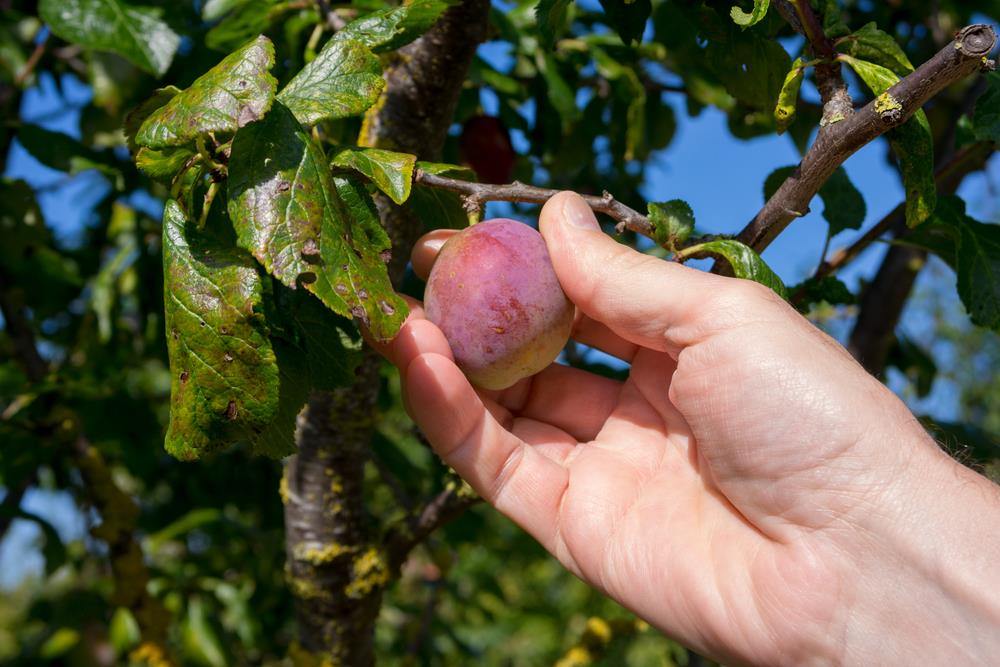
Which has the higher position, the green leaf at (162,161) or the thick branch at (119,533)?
the green leaf at (162,161)

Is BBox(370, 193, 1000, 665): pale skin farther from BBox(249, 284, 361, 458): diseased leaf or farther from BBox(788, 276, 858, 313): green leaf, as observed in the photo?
BBox(788, 276, 858, 313): green leaf

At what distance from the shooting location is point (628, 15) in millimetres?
1202

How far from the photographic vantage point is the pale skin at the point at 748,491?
36.9 inches

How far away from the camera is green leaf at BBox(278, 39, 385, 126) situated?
87 cm

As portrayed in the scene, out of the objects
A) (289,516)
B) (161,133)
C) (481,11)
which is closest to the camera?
(161,133)

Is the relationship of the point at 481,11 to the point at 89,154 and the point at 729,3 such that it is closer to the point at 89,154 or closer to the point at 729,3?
the point at 729,3

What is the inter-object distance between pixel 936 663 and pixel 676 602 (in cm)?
29

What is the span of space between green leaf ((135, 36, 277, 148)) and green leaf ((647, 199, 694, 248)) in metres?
0.45

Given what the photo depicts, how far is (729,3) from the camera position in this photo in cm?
114

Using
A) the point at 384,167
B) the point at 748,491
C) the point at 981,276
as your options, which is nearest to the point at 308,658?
the point at 748,491

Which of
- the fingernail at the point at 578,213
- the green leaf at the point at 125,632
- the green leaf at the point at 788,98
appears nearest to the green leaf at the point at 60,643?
the green leaf at the point at 125,632

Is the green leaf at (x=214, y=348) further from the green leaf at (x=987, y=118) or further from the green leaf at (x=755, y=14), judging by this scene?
the green leaf at (x=987, y=118)

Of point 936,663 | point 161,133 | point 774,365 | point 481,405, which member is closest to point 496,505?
point 481,405

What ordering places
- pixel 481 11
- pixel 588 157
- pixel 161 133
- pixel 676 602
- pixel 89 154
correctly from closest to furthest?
1. pixel 161 133
2. pixel 676 602
3. pixel 481 11
4. pixel 89 154
5. pixel 588 157
